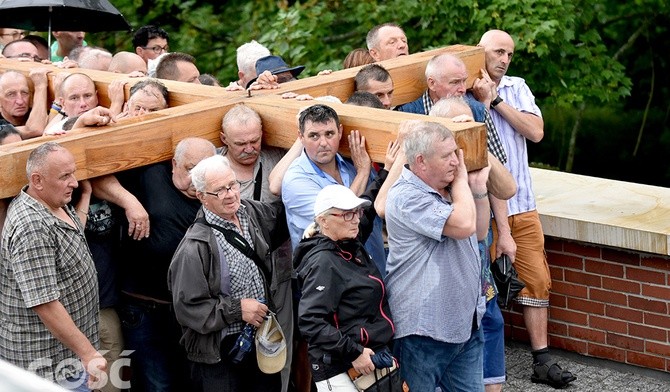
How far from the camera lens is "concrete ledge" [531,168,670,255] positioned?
22.8 feet

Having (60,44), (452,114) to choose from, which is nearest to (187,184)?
(452,114)

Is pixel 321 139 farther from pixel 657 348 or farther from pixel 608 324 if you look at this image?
pixel 657 348

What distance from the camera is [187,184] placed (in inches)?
227

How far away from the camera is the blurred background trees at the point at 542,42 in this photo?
35.1 ft

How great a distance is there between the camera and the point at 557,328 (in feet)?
24.3

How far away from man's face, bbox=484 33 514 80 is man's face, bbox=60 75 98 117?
230 cm

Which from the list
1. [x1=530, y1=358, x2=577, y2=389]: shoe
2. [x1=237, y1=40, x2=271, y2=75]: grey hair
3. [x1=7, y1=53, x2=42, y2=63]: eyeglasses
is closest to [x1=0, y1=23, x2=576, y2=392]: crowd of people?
[x1=530, y1=358, x2=577, y2=389]: shoe

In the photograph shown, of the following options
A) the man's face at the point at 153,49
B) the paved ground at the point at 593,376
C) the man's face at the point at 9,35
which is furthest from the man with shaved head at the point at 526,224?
the man's face at the point at 9,35

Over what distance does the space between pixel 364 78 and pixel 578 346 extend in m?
2.06

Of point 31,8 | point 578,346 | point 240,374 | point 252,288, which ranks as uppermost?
point 31,8

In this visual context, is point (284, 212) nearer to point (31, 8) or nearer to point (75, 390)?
point (75, 390)

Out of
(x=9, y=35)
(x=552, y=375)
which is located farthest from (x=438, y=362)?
(x=9, y=35)

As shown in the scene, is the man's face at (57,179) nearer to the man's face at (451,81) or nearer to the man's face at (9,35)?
the man's face at (451,81)

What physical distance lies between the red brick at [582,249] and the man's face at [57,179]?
10.5 ft
